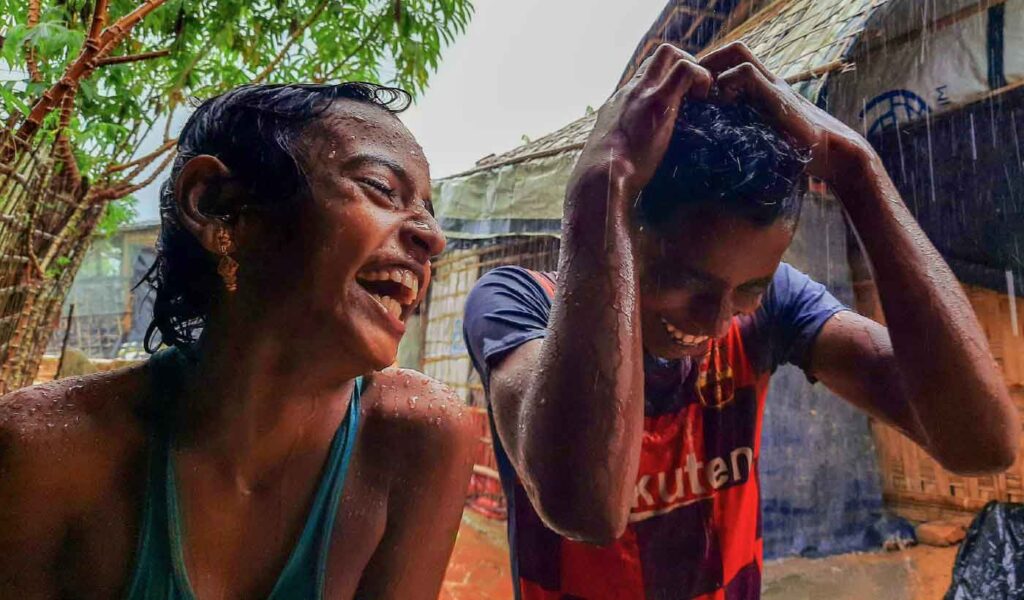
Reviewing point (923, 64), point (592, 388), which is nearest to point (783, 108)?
point (592, 388)

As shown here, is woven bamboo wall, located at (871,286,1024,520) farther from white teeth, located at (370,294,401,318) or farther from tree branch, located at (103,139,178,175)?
tree branch, located at (103,139,178,175)

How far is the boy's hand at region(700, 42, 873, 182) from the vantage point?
131 centimetres

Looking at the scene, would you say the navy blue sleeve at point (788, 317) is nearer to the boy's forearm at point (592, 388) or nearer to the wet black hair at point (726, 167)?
the wet black hair at point (726, 167)

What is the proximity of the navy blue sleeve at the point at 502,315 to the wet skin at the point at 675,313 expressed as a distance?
0.04 m

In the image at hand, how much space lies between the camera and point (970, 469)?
146 centimetres

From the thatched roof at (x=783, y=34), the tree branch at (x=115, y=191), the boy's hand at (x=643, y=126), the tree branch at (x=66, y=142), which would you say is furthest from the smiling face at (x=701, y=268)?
the tree branch at (x=115, y=191)

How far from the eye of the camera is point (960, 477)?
18.7 feet

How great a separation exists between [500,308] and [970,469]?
3.69 ft

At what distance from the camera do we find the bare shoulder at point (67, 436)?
1.03 meters

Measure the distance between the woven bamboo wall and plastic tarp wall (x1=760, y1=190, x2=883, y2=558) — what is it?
0.59 meters

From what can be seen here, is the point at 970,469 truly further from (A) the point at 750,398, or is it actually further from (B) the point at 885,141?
(B) the point at 885,141

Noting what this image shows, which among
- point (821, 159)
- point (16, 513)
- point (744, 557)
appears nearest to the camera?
point (16, 513)

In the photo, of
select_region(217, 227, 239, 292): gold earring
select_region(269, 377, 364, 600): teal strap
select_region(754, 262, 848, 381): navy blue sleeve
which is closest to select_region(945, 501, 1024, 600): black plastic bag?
select_region(754, 262, 848, 381): navy blue sleeve

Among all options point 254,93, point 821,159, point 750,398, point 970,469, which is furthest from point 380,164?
point 970,469
